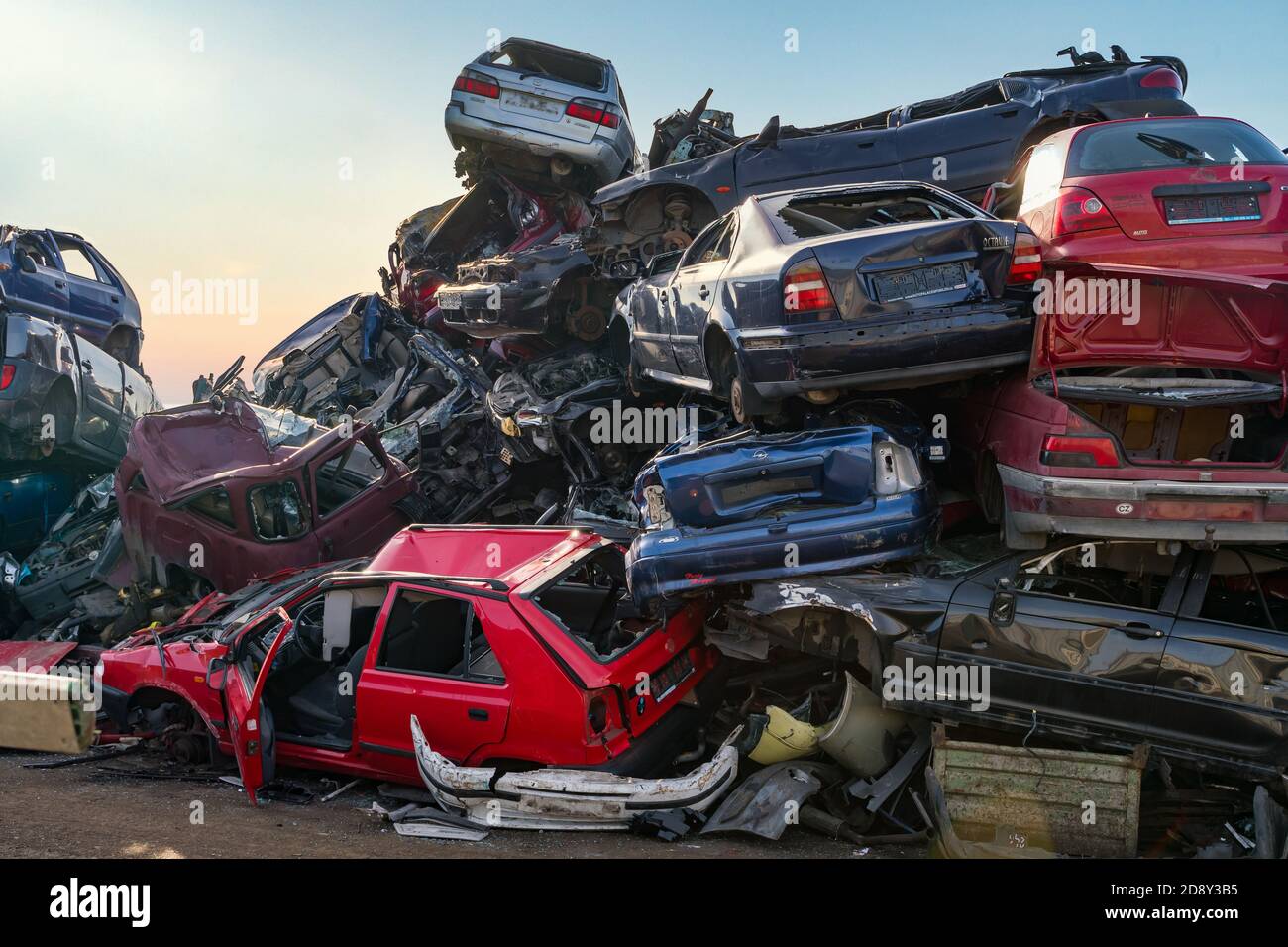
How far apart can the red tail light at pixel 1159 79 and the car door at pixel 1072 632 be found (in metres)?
6.28

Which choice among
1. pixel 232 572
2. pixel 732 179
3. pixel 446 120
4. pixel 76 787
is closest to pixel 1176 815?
pixel 76 787

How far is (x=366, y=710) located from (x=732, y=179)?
20.9 ft

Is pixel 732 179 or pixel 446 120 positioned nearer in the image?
pixel 732 179

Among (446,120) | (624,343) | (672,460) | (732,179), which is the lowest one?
(672,460)

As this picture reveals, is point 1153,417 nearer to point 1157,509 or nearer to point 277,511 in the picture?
point 1157,509

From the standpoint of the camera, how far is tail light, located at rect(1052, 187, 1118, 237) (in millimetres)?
6059

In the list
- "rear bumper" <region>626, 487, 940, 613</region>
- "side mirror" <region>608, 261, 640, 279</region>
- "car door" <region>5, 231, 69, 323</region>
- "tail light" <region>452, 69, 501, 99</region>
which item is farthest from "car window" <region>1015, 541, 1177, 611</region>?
"car door" <region>5, 231, 69, 323</region>

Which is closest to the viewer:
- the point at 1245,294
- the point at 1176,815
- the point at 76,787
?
the point at 1176,815

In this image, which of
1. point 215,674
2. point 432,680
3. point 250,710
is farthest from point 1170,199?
point 215,674

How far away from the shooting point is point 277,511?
32.6 feet

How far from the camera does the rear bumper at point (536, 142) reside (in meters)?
13.1

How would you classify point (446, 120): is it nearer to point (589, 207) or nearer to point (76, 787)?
point (589, 207)

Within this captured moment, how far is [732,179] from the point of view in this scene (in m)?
10.4

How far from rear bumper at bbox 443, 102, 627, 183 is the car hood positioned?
27.2 feet
